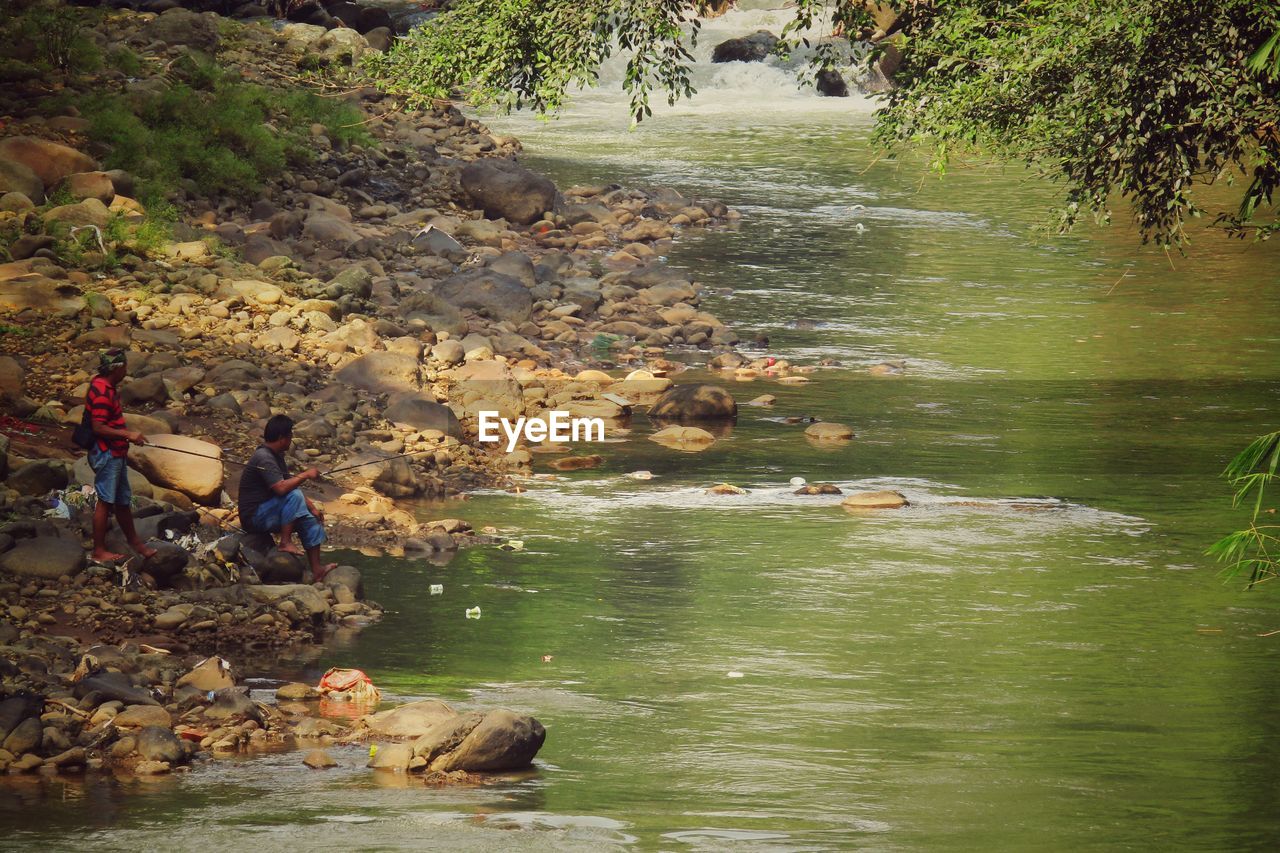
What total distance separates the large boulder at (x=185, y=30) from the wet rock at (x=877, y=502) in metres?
21.1

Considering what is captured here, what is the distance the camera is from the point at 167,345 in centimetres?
1816

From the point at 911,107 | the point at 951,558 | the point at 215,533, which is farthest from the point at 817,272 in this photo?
the point at 215,533

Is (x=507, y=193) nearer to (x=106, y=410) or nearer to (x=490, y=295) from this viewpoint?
(x=490, y=295)

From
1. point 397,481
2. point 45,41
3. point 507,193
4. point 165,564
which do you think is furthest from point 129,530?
point 507,193

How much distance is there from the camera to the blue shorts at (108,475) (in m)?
12.1

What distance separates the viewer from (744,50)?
182 feet

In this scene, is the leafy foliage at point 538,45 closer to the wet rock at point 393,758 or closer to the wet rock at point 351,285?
the wet rock at point 351,285

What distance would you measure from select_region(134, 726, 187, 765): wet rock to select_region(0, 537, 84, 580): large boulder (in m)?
2.71

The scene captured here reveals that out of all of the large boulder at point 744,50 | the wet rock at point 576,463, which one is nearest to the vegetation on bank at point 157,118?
the wet rock at point 576,463

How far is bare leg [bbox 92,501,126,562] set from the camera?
12211 millimetres

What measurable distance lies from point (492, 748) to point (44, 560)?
426 cm

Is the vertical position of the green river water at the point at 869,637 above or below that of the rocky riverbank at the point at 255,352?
below

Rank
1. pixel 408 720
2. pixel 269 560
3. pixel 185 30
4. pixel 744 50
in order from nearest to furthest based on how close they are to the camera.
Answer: pixel 408 720, pixel 269 560, pixel 185 30, pixel 744 50

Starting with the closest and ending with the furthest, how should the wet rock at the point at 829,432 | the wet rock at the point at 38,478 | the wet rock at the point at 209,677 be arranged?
the wet rock at the point at 209,677
the wet rock at the point at 38,478
the wet rock at the point at 829,432
